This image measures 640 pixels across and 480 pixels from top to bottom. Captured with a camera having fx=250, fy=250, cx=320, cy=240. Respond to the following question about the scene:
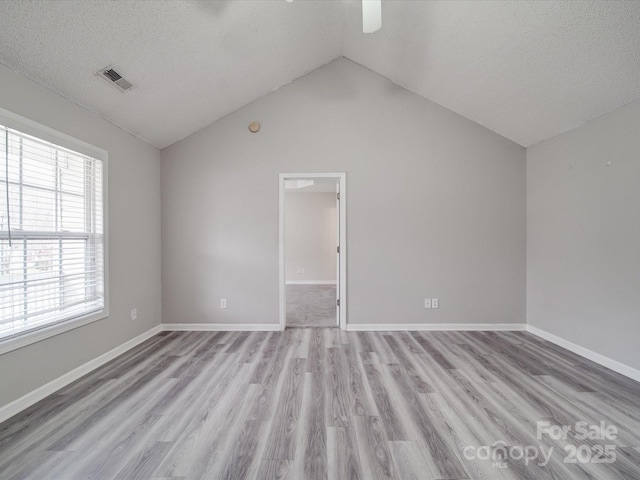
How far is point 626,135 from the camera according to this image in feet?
7.24

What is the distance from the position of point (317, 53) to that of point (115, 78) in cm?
212

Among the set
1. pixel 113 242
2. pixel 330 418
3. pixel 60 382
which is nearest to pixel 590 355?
pixel 330 418

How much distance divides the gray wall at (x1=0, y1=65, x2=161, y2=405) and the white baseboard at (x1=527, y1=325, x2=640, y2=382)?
4.76m

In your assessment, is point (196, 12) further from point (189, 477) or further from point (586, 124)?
point (586, 124)

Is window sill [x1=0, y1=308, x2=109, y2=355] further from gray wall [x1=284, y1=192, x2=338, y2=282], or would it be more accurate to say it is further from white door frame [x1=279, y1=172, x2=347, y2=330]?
gray wall [x1=284, y1=192, x2=338, y2=282]

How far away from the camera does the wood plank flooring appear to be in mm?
1291

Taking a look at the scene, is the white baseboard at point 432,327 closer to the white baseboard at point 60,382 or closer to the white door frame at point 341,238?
the white door frame at point 341,238

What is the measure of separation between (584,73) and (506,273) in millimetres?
2174

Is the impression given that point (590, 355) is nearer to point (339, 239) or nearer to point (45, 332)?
point (339, 239)

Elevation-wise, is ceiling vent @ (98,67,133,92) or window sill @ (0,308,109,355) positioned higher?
ceiling vent @ (98,67,133,92)

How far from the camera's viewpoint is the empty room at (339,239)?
1521mm

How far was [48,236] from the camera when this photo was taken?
6.52ft

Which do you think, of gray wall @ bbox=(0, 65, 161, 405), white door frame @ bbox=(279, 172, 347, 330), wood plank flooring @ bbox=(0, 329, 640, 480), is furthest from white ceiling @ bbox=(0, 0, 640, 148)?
wood plank flooring @ bbox=(0, 329, 640, 480)

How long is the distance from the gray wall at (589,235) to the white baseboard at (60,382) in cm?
476
